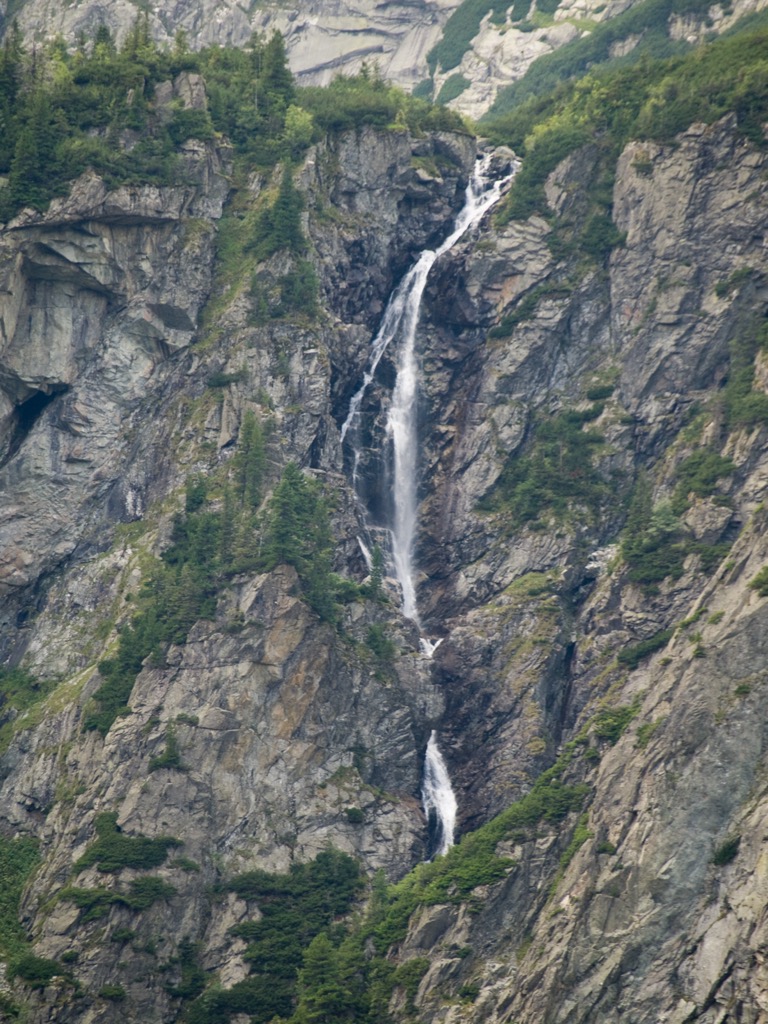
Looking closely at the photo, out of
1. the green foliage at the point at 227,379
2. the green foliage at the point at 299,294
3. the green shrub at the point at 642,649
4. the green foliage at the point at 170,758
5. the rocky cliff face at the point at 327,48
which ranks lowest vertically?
the green foliage at the point at 170,758

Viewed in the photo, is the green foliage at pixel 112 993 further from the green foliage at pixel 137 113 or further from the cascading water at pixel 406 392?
the green foliage at pixel 137 113

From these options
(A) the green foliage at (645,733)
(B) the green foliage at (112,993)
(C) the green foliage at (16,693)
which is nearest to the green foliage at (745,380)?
(A) the green foliage at (645,733)

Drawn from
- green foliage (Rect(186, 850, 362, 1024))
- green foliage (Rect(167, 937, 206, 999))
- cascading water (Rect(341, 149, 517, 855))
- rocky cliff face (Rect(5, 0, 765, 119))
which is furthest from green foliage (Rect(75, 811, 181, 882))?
rocky cliff face (Rect(5, 0, 765, 119))

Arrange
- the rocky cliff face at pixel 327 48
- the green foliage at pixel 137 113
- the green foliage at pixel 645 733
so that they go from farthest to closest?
the rocky cliff face at pixel 327 48, the green foliage at pixel 137 113, the green foliage at pixel 645 733

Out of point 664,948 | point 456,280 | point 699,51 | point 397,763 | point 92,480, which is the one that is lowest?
point 664,948

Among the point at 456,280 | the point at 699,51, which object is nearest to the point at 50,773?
the point at 456,280

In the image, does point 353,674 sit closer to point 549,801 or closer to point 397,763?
point 397,763

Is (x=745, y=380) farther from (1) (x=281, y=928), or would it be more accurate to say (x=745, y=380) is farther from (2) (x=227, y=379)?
(1) (x=281, y=928)
